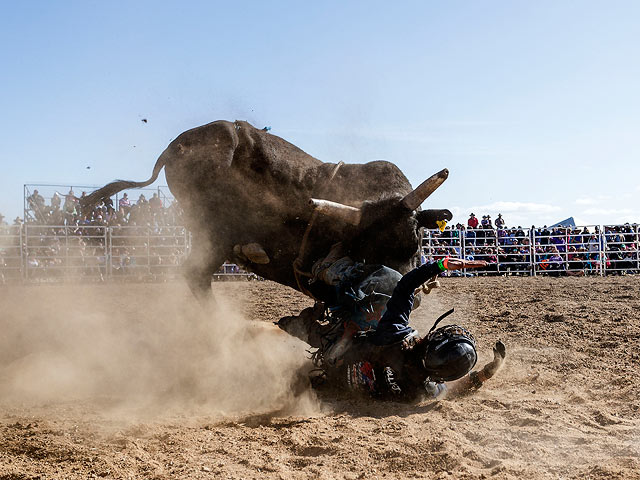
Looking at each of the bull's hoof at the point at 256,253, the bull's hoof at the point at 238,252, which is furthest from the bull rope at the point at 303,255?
the bull's hoof at the point at 238,252

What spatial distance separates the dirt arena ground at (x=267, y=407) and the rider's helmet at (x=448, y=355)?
0.25 metres

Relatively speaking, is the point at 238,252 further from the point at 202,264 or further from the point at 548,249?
the point at 548,249

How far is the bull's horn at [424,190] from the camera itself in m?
4.52

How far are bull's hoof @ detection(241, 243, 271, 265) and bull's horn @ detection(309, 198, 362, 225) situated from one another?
780 mm

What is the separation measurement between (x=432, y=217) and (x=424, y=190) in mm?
270

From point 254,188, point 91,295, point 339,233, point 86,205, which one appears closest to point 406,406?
point 339,233

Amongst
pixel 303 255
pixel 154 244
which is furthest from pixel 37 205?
pixel 303 255

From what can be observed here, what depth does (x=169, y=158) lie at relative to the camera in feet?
17.0

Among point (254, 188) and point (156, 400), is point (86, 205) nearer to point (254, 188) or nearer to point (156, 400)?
point (254, 188)

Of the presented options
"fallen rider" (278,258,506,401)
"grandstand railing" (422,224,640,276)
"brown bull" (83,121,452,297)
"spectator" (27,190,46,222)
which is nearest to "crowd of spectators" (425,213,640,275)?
"grandstand railing" (422,224,640,276)

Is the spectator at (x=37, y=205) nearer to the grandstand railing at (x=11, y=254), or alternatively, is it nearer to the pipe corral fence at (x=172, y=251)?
the pipe corral fence at (x=172, y=251)

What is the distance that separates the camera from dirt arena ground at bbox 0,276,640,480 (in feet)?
8.90

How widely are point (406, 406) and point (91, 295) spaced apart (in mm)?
7186

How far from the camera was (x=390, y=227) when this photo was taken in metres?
4.80
